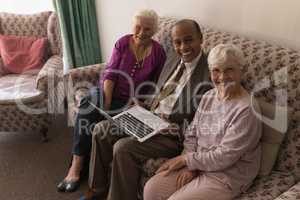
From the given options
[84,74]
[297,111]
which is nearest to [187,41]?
[297,111]

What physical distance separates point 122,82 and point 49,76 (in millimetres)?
687

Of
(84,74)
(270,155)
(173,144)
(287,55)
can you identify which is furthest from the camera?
(84,74)

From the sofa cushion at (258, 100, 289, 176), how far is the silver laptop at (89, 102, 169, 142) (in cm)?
54

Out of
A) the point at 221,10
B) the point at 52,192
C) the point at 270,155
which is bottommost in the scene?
the point at 52,192

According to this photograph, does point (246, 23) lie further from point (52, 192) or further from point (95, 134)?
point (52, 192)

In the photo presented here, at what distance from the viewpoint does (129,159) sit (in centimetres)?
204

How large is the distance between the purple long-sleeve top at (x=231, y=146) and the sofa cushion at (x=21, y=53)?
1896 millimetres

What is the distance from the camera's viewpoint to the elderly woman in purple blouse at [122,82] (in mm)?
2441

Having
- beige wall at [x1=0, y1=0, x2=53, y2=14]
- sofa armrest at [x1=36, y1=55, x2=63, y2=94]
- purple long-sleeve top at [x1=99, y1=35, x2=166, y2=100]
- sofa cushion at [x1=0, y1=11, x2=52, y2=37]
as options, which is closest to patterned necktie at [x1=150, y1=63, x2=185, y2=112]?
purple long-sleeve top at [x1=99, y1=35, x2=166, y2=100]

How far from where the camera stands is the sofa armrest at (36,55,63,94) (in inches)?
113

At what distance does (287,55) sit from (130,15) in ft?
5.35

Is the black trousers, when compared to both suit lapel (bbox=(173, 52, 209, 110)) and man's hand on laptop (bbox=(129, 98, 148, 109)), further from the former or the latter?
suit lapel (bbox=(173, 52, 209, 110))

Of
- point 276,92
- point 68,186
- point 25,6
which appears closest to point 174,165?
point 276,92

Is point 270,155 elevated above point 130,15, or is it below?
below
